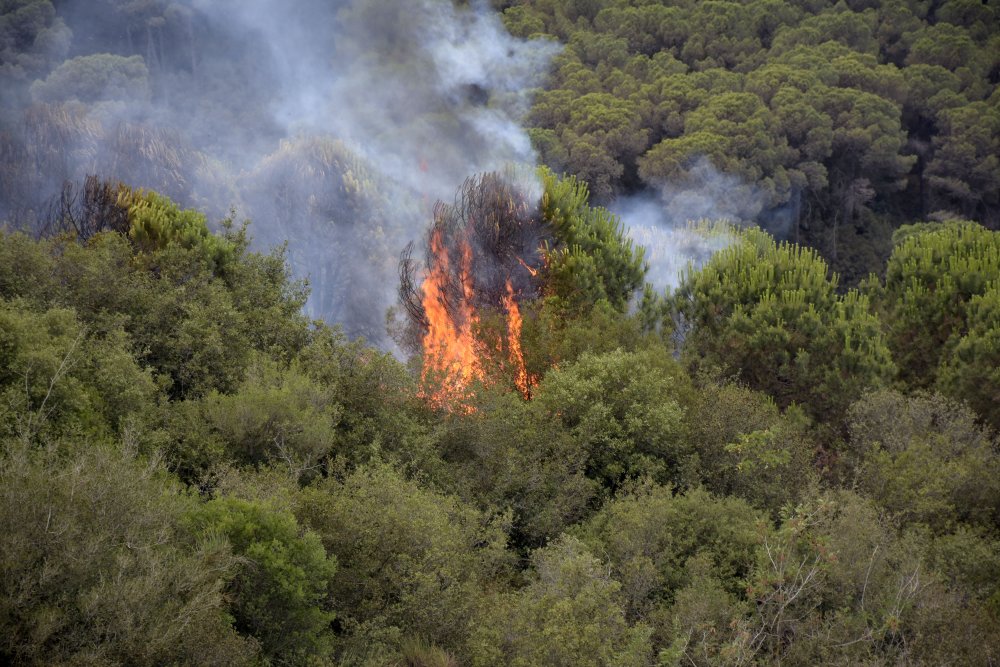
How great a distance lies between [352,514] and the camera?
15453mm

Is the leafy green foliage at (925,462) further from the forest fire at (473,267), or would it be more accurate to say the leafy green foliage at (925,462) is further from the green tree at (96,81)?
the green tree at (96,81)

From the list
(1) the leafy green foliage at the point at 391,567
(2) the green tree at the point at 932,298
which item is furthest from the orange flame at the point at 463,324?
(2) the green tree at the point at 932,298

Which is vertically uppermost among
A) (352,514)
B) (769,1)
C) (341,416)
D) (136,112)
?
(769,1)

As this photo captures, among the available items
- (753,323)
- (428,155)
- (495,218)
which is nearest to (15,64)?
(428,155)

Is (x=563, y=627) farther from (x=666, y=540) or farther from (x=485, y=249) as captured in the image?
(x=485, y=249)

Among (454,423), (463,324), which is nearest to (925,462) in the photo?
(454,423)

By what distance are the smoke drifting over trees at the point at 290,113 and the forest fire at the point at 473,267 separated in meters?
9.30

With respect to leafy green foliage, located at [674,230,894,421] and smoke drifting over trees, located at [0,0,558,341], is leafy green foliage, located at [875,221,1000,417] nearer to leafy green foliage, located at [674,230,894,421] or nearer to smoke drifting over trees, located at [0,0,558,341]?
leafy green foliage, located at [674,230,894,421]

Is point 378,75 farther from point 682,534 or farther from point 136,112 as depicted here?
point 682,534

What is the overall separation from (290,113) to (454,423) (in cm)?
4632

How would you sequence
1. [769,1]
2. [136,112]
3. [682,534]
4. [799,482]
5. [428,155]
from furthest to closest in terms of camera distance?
[769,1] < [136,112] < [428,155] < [799,482] < [682,534]

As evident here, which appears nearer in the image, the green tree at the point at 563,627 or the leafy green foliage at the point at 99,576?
the leafy green foliage at the point at 99,576

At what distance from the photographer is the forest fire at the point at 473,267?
1097 inches

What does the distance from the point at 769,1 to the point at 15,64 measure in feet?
155
